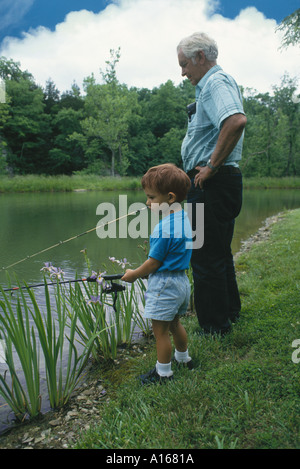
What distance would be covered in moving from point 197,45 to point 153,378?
221 centimetres

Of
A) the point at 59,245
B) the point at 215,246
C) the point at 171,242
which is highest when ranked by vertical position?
the point at 171,242

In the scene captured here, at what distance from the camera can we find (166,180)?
205cm

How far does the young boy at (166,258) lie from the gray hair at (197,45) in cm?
95

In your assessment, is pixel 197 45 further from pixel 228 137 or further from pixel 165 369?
pixel 165 369

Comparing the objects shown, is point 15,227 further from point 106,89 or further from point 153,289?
point 106,89

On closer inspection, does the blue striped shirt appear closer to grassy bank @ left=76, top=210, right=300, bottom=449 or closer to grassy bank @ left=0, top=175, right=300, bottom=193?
grassy bank @ left=76, top=210, right=300, bottom=449

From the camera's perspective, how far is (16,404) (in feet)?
6.79

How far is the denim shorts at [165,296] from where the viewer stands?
6.75ft

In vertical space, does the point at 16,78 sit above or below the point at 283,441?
above

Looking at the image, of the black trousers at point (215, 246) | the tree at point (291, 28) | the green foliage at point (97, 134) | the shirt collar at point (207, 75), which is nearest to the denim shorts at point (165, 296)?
the black trousers at point (215, 246)

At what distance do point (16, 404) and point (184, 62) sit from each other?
249 cm

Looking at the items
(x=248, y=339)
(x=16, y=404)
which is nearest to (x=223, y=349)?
(x=248, y=339)

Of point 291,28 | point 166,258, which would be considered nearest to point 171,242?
point 166,258

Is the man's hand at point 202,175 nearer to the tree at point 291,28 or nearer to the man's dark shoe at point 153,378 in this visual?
the man's dark shoe at point 153,378
